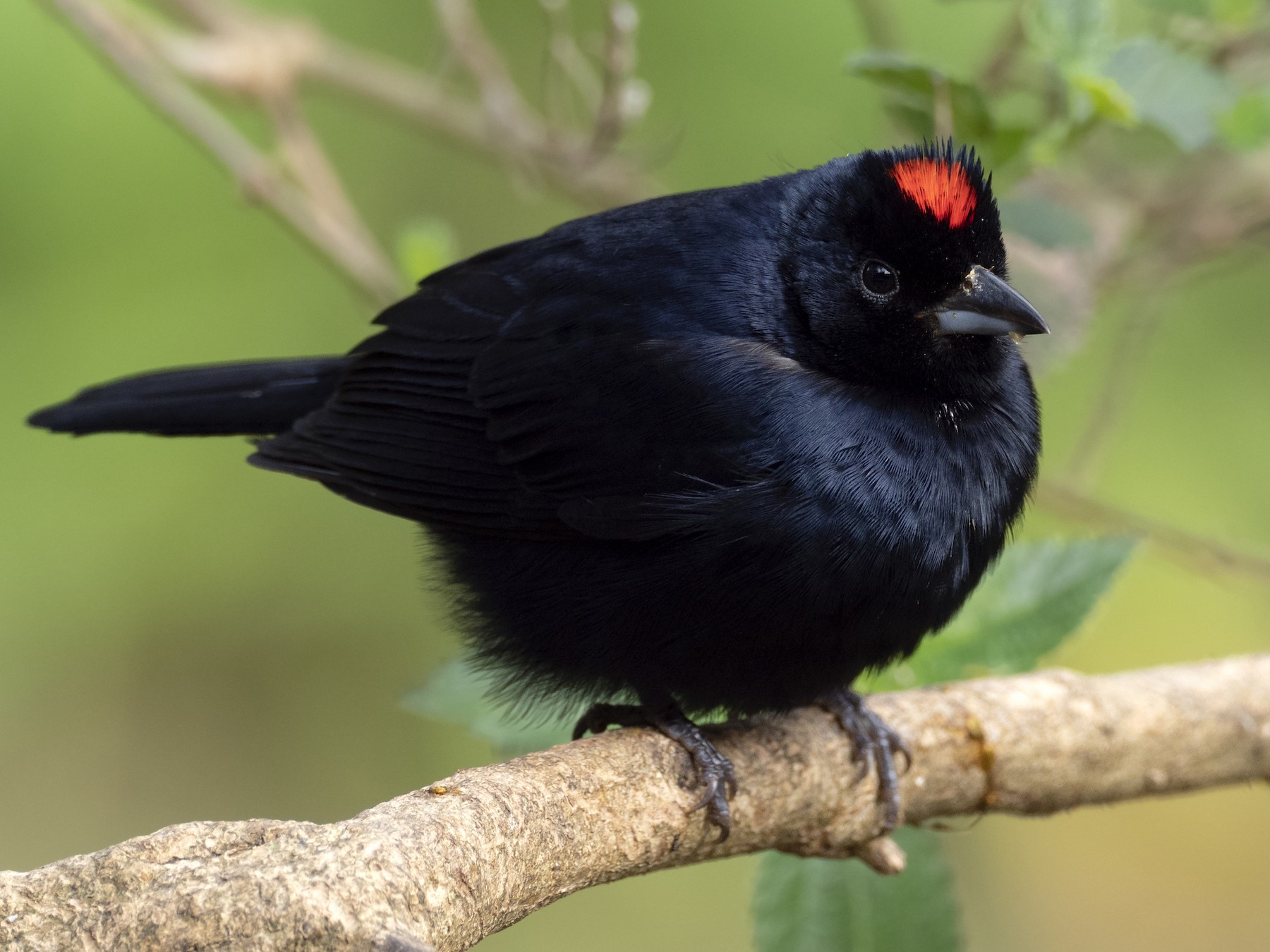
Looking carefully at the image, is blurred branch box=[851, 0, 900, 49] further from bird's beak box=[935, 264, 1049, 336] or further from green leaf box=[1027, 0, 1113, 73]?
bird's beak box=[935, 264, 1049, 336]

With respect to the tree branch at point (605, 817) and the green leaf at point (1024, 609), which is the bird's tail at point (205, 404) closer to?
the tree branch at point (605, 817)

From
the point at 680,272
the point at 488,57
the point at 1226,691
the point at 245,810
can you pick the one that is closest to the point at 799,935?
the point at 1226,691

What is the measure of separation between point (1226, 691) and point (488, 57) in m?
2.41

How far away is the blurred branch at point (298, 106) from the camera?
3449 millimetres

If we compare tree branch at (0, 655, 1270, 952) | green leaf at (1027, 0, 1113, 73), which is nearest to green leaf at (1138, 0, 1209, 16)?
green leaf at (1027, 0, 1113, 73)

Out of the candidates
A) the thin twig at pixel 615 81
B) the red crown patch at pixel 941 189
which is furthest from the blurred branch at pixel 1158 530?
the thin twig at pixel 615 81

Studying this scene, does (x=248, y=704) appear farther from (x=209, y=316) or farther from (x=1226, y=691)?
(x=1226, y=691)

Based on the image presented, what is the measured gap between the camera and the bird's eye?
2.58 metres

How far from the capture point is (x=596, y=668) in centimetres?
258

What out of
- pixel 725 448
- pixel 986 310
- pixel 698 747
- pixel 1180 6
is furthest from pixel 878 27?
pixel 698 747

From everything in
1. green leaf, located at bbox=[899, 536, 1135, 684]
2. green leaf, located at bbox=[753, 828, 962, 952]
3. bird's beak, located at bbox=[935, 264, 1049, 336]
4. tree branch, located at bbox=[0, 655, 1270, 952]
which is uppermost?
bird's beak, located at bbox=[935, 264, 1049, 336]

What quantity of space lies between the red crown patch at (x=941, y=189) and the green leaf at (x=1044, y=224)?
386 mm

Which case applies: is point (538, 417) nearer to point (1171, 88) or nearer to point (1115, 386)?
point (1171, 88)

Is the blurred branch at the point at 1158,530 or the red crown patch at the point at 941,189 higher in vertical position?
the red crown patch at the point at 941,189
